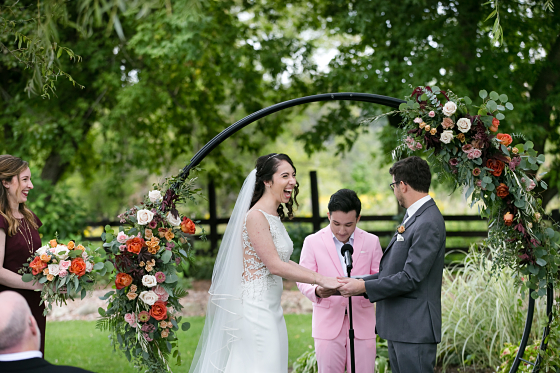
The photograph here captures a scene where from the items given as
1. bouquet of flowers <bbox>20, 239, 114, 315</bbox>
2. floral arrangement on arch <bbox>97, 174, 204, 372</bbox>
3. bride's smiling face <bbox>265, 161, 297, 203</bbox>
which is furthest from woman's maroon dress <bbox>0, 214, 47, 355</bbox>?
bride's smiling face <bbox>265, 161, 297, 203</bbox>

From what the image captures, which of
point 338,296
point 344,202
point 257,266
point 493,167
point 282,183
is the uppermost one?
point 493,167

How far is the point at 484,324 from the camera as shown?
18.1 ft

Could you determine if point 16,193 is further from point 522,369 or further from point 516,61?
point 516,61

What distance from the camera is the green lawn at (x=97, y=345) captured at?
20.6 feet

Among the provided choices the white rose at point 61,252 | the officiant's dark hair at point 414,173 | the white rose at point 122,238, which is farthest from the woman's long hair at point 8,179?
the officiant's dark hair at point 414,173

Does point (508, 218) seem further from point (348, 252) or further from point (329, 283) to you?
point (329, 283)

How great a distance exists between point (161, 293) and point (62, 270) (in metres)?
0.71

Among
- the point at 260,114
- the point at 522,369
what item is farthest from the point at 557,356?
the point at 260,114

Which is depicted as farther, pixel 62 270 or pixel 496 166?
pixel 496 166

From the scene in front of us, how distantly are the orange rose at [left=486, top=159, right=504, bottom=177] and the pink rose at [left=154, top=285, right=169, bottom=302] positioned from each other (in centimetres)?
267

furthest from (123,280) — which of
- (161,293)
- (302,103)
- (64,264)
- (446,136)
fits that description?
(446,136)

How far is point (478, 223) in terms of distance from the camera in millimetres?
14625

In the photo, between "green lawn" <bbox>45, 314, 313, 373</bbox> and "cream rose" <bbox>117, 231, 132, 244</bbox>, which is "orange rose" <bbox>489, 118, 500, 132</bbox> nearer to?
"cream rose" <bbox>117, 231, 132, 244</bbox>

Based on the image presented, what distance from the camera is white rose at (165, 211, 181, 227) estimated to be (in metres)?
3.87
